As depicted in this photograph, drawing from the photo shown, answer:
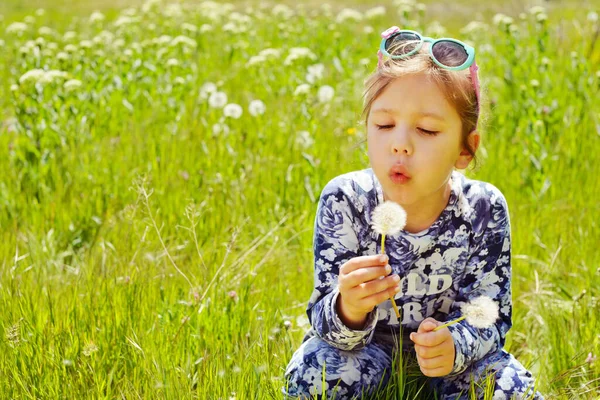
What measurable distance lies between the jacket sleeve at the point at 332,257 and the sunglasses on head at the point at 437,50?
392mm

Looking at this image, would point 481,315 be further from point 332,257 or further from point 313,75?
point 313,75

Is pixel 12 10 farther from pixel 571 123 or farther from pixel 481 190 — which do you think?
pixel 481 190

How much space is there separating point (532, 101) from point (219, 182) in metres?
1.63

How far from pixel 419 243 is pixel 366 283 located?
0.37 metres

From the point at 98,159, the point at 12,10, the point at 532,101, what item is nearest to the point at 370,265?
the point at 98,159

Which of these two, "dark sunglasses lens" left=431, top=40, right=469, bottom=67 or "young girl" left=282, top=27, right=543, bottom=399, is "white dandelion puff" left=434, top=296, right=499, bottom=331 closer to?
"young girl" left=282, top=27, right=543, bottom=399

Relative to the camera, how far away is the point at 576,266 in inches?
113

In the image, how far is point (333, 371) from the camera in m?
2.14

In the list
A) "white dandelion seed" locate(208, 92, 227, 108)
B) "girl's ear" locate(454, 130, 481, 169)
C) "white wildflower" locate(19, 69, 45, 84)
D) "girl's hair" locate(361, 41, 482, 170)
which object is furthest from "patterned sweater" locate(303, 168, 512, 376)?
"white dandelion seed" locate(208, 92, 227, 108)

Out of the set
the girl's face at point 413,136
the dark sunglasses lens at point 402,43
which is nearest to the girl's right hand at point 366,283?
the girl's face at point 413,136

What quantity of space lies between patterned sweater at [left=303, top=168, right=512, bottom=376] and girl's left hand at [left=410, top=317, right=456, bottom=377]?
19 cm

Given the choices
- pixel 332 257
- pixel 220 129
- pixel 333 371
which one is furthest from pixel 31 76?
pixel 333 371

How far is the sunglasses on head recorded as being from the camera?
2.03m

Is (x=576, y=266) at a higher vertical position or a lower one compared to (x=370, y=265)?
lower
